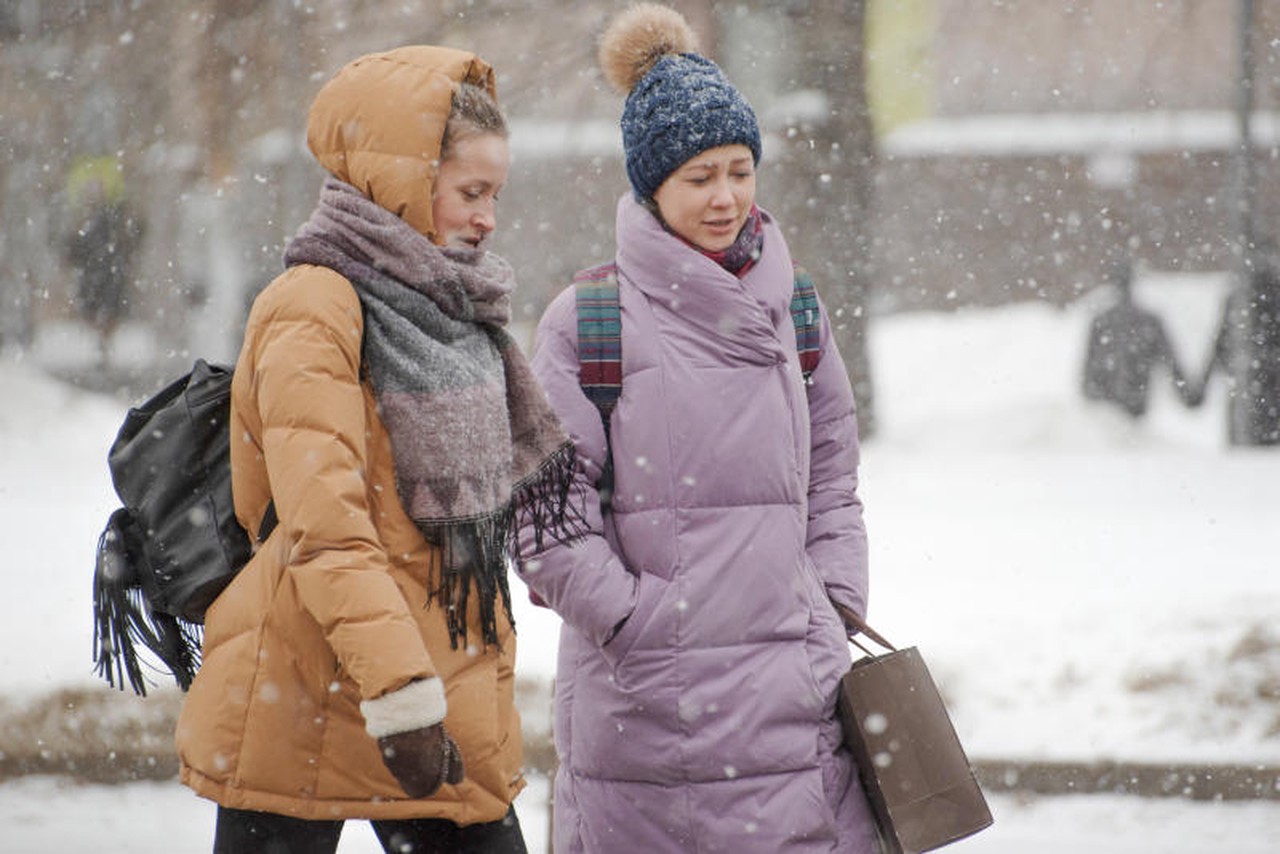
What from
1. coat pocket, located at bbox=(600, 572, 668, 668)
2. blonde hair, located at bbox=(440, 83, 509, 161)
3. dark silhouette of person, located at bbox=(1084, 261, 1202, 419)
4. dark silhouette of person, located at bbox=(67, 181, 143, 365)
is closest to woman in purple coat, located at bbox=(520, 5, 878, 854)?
coat pocket, located at bbox=(600, 572, 668, 668)

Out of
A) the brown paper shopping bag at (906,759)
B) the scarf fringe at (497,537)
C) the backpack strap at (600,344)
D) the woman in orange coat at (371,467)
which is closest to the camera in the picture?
the woman in orange coat at (371,467)

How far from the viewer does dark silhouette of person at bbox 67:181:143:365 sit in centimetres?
1160

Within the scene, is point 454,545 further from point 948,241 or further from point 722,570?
point 948,241

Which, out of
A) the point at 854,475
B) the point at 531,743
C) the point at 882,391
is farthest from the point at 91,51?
the point at 882,391

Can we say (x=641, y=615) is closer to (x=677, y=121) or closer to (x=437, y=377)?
(x=437, y=377)

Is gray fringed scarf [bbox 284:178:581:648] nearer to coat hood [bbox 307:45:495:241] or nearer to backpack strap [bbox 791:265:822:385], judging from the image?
coat hood [bbox 307:45:495:241]

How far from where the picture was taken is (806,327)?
3.14 metres

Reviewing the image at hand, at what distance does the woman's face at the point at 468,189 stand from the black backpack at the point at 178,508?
412 mm

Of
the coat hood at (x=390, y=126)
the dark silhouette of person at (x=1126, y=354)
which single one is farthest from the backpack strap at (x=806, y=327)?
the dark silhouette of person at (x=1126, y=354)

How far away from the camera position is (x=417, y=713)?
2305 millimetres

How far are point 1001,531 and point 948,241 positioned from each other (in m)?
17.9

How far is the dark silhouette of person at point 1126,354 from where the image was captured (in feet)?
53.5

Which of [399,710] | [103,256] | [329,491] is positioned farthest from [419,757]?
[103,256]

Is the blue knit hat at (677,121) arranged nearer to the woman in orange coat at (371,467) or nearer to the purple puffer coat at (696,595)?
the purple puffer coat at (696,595)
